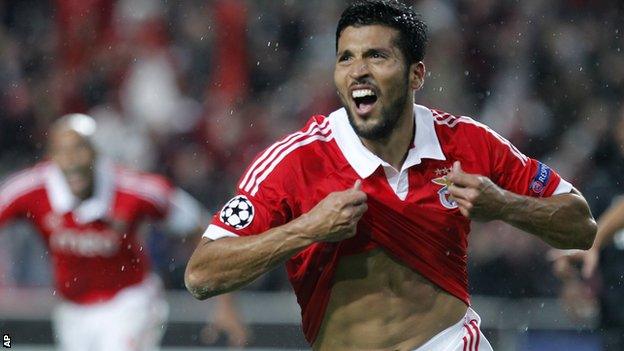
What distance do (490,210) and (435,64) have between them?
6.81 meters

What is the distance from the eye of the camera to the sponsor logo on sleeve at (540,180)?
16.6 ft

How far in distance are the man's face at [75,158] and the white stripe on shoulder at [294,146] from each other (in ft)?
13.4

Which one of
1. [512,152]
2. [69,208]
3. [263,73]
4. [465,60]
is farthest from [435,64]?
[512,152]

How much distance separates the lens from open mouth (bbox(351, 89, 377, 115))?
4820mm

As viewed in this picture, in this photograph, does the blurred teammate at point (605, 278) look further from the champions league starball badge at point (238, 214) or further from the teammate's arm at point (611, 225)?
the champions league starball badge at point (238, 214)

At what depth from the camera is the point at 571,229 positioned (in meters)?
4.96

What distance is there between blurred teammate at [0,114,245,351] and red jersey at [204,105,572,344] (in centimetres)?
394

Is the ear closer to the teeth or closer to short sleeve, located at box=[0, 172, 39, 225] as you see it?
the teeth

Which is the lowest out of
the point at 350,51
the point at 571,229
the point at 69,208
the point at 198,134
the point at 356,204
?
the point at 198,134

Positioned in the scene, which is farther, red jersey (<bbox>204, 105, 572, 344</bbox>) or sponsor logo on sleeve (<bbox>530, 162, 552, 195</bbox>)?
sponsor logo on sleeve (<bbox>530, 162, 552, 195</bbox>)

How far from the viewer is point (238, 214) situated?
15.5 feet

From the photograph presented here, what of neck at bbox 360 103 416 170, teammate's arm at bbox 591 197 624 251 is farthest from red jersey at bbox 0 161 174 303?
neck at bbox 360 103 416 170

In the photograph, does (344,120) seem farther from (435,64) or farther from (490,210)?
(435,64)

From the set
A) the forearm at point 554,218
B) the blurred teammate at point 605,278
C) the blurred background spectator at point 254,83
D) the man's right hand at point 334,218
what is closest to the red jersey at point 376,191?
the forearm at point 554,218
